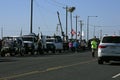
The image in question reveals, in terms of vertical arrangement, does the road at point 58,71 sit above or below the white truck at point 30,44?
below

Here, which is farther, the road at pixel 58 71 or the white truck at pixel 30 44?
the white truck at pixel 30 44

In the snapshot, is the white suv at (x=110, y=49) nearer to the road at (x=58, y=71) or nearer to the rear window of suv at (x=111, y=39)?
the rear window of suv at (x=111, y=39)

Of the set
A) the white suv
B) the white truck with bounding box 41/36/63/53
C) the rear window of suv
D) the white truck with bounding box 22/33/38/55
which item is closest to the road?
the white suv

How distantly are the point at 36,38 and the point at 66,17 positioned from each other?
126ft

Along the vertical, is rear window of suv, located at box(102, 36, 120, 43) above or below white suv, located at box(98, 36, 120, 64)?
above

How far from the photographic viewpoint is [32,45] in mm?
50406

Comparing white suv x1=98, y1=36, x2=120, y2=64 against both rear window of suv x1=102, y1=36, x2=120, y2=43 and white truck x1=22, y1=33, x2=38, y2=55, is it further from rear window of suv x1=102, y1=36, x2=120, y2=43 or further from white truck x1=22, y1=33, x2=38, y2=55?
white truck x1=22, y1=33, x2=38, y2=55

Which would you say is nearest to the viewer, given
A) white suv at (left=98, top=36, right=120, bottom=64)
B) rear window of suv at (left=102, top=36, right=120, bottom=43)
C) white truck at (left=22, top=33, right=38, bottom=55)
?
white suv at (left=98, top=36, right=120, bottom=64)

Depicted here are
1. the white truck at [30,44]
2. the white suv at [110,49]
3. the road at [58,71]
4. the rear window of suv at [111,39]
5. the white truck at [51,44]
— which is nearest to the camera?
the road at [58,71]

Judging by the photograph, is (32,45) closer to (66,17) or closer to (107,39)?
(107,39)

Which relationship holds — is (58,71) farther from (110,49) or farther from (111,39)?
(111,39)

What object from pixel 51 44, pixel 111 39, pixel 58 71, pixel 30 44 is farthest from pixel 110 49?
pixel 51 44

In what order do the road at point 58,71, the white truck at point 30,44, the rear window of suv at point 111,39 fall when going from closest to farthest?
the road at point 58,71 → the rear window of suv at point 111,39 → the white truck at point 30,44

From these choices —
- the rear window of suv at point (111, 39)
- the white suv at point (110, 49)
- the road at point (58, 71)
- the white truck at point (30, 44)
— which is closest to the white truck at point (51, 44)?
the white truck at point (30, 44)
